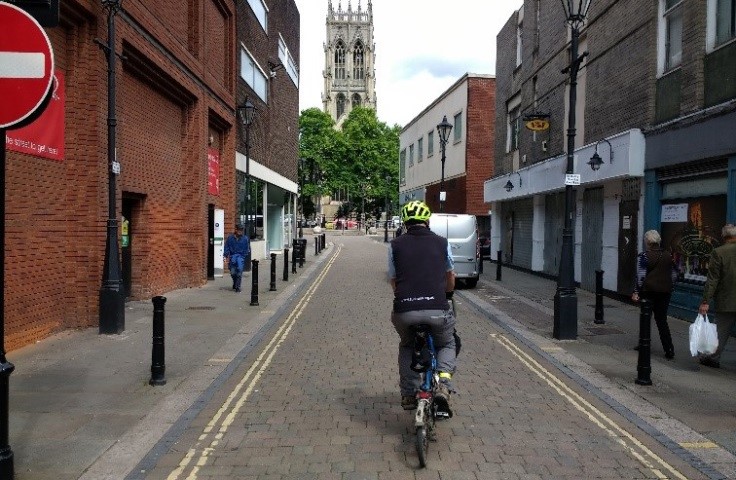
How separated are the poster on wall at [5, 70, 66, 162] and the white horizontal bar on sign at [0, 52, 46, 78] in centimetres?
524

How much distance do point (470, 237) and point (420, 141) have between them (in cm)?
2816

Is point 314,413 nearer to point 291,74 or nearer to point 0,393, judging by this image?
point 0,393

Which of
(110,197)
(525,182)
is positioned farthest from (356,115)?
(110,197)

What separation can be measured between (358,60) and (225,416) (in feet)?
353

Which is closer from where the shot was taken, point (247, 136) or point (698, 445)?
point (698, 445)

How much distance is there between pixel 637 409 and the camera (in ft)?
22.0

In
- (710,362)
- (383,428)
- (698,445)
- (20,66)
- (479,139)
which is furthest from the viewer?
(479,139)

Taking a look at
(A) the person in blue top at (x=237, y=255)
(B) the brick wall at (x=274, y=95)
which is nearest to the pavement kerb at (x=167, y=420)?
(A) the person in blue top at (x=237, y=255)

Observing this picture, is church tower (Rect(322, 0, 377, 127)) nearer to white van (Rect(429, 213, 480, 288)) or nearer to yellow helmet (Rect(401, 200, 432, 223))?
white van (Rect(429, 213, 480, 288))

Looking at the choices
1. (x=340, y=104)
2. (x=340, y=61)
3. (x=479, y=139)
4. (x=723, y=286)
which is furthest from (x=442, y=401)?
(x=340, y=61)

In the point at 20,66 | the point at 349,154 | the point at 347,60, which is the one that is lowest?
the point at 20,66

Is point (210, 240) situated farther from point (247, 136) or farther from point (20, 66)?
point (20, 66)

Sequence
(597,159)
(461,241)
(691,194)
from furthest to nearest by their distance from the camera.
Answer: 1. (461,241)
2. (597,159)
3. (691,194)

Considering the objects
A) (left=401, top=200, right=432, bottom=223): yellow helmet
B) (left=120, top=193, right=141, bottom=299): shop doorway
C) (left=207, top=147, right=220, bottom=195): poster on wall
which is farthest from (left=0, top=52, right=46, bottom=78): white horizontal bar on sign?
(left=207, top=147, right=220, bottom=195): poster on wall
